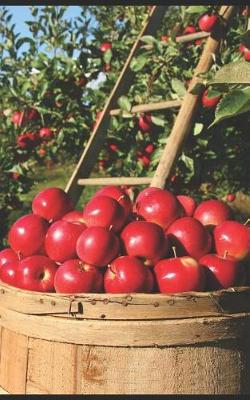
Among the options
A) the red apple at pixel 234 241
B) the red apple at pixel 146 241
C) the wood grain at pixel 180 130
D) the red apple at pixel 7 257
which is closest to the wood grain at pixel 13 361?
the red apple at pixel 7 257

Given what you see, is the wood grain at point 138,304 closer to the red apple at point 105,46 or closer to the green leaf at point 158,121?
the green leaf at point 158,121

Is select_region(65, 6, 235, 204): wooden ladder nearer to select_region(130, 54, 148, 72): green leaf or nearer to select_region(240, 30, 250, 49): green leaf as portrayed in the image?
select_region(130, 54, 148, 72): green leaf

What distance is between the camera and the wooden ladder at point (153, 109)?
108 inches

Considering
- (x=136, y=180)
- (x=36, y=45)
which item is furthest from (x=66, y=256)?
(x=36, y=45)

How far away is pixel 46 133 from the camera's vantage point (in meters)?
3.77

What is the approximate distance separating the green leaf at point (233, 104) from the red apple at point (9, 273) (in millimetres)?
687

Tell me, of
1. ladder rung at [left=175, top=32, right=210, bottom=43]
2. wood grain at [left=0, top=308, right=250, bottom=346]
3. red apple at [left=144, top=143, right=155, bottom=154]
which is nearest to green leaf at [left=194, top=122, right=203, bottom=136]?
ladder rung at [left=175, top=32, right=210, bottom=43]

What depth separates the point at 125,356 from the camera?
1.27 meters

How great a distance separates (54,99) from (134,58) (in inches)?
26.8

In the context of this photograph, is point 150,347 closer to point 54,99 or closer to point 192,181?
point 192,181

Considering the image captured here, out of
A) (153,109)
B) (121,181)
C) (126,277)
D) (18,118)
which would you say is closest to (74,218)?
(126,277)

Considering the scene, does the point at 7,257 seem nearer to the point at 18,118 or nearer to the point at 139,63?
the point at 139,63

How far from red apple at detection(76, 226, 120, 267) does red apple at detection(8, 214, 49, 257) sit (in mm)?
166

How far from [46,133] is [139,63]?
832mm
